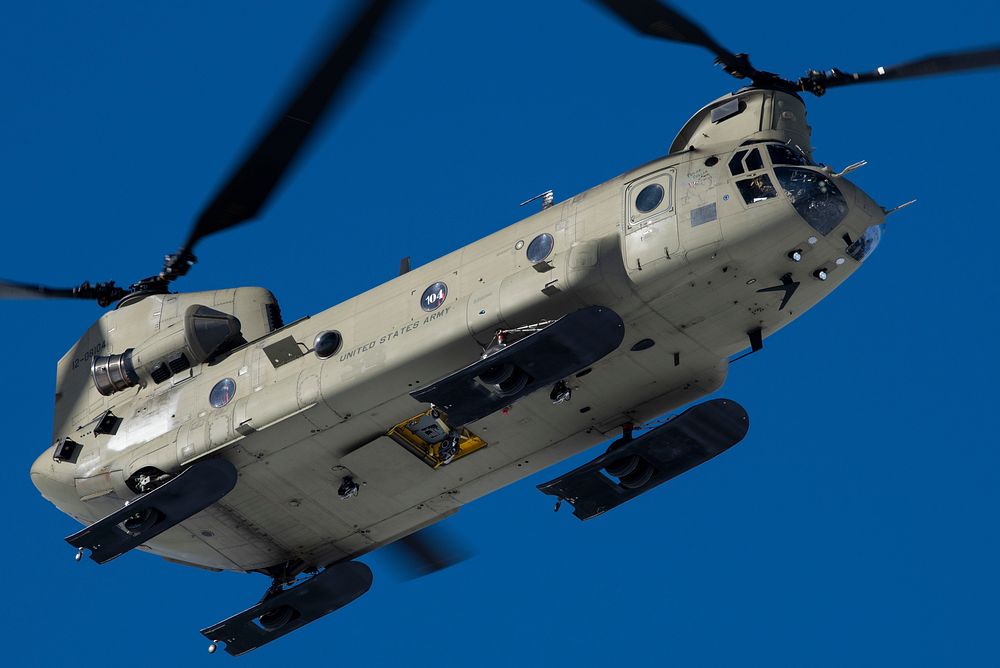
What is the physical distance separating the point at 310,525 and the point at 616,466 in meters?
7.16

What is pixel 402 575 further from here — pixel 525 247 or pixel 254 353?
pixel 525 247

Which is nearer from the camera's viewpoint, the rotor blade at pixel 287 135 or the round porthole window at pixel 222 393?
the rotor blade at pixel 287 135

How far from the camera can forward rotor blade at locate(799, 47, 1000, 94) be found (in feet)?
119

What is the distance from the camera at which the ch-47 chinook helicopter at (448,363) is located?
34938mm

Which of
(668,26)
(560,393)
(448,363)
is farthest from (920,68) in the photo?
(448,363)

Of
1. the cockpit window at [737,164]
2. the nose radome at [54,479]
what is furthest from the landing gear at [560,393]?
the nose radome at [54,479]

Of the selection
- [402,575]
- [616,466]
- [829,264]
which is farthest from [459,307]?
[402,575]

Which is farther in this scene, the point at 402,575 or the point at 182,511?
the point at 402,575

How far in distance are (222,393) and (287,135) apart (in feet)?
18.5

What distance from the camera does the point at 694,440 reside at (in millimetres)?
37188

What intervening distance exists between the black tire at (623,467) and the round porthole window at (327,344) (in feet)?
19.2

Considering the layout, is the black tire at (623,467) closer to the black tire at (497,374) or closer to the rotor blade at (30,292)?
the black tire at (497,374)

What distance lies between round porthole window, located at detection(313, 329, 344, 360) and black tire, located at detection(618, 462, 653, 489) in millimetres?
6240

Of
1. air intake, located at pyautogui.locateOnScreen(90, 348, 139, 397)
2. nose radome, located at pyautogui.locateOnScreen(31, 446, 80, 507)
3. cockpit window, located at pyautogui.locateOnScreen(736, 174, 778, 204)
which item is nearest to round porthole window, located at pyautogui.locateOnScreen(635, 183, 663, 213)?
cockpit window, located at pyautogui.locateOnScreen(736, 174, 778, 204)
